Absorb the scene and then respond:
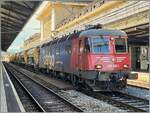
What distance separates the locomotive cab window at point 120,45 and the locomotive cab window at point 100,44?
1.41 ft

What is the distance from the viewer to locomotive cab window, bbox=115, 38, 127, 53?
16.5 m

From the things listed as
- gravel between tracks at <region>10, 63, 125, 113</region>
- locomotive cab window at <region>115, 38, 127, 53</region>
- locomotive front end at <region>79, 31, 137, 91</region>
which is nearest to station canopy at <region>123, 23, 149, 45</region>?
locomotive cab window at <region>115, 38, 127, 53</region>

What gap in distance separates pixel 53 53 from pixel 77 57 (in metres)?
8.22

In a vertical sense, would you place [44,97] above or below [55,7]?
below

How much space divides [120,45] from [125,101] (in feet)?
10.7

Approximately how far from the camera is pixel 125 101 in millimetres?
14070

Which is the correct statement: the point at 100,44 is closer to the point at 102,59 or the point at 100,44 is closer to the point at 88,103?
the point at 102,59

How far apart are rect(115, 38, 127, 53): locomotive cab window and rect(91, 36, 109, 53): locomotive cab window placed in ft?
1.41

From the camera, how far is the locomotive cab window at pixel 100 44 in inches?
639

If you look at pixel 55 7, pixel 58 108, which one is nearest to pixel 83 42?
pixel 58 108

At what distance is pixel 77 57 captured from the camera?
17672 mm

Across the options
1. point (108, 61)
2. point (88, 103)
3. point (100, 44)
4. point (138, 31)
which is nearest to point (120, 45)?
point (100, 44)

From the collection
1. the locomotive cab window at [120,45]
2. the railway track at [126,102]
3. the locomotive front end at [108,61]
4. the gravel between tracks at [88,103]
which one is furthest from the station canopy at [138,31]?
the gravel between tracks at [88,103]

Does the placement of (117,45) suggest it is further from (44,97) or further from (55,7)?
(55,7)
